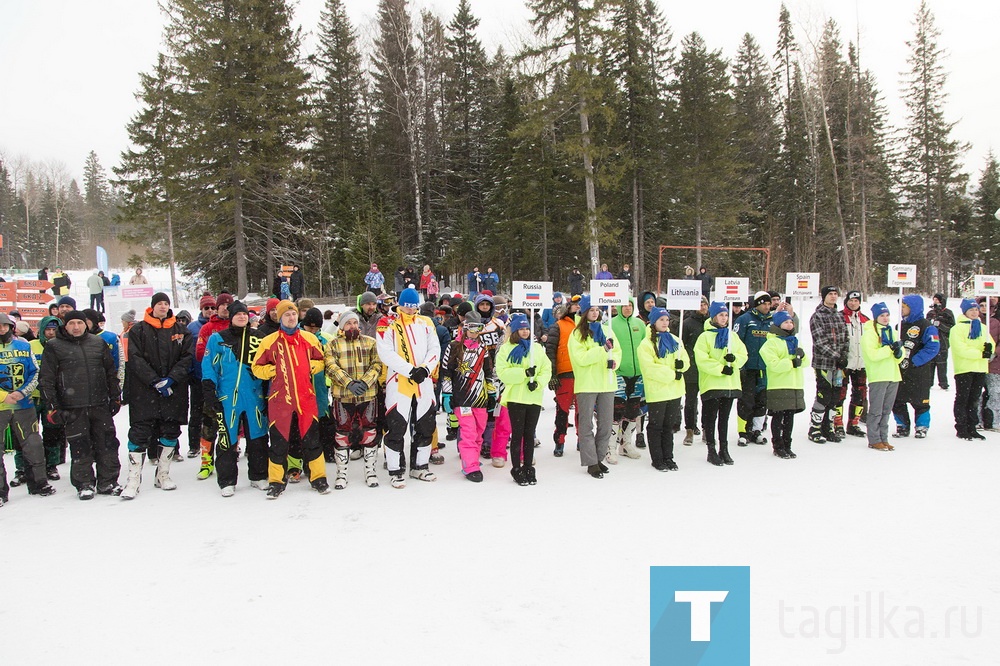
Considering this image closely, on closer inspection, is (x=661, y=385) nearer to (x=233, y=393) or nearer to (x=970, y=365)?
(x=233, y=393)

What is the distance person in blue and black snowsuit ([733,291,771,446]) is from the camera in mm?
7523

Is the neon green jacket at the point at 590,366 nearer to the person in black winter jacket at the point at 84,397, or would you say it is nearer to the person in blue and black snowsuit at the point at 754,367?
the person in blue and black snowsuit at the point at 754,367

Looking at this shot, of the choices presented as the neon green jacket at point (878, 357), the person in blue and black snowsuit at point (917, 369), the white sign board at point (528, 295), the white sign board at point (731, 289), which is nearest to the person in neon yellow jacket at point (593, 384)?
the white sign board at point (528, 295)

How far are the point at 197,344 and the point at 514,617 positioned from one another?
5045mm

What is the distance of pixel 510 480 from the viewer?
6.38 meters

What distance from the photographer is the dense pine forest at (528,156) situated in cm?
2320

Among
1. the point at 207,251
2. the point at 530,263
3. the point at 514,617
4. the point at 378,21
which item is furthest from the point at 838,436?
the point at 378,21

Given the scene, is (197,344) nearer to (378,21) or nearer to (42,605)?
(42,605)

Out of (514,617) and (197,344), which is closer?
(514,617)

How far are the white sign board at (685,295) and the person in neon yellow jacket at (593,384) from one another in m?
2.22

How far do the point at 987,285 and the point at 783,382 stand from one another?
559 cm

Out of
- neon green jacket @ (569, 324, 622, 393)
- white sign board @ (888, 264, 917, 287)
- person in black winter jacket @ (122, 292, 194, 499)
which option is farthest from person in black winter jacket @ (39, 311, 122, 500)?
white sign board @ (888, 264, 917, 287)

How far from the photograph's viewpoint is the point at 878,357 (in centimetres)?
757

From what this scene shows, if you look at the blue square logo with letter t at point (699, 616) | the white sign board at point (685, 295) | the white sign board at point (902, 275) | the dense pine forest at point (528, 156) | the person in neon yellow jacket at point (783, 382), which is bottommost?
the blue square logo with letter t at point (699, 616)
